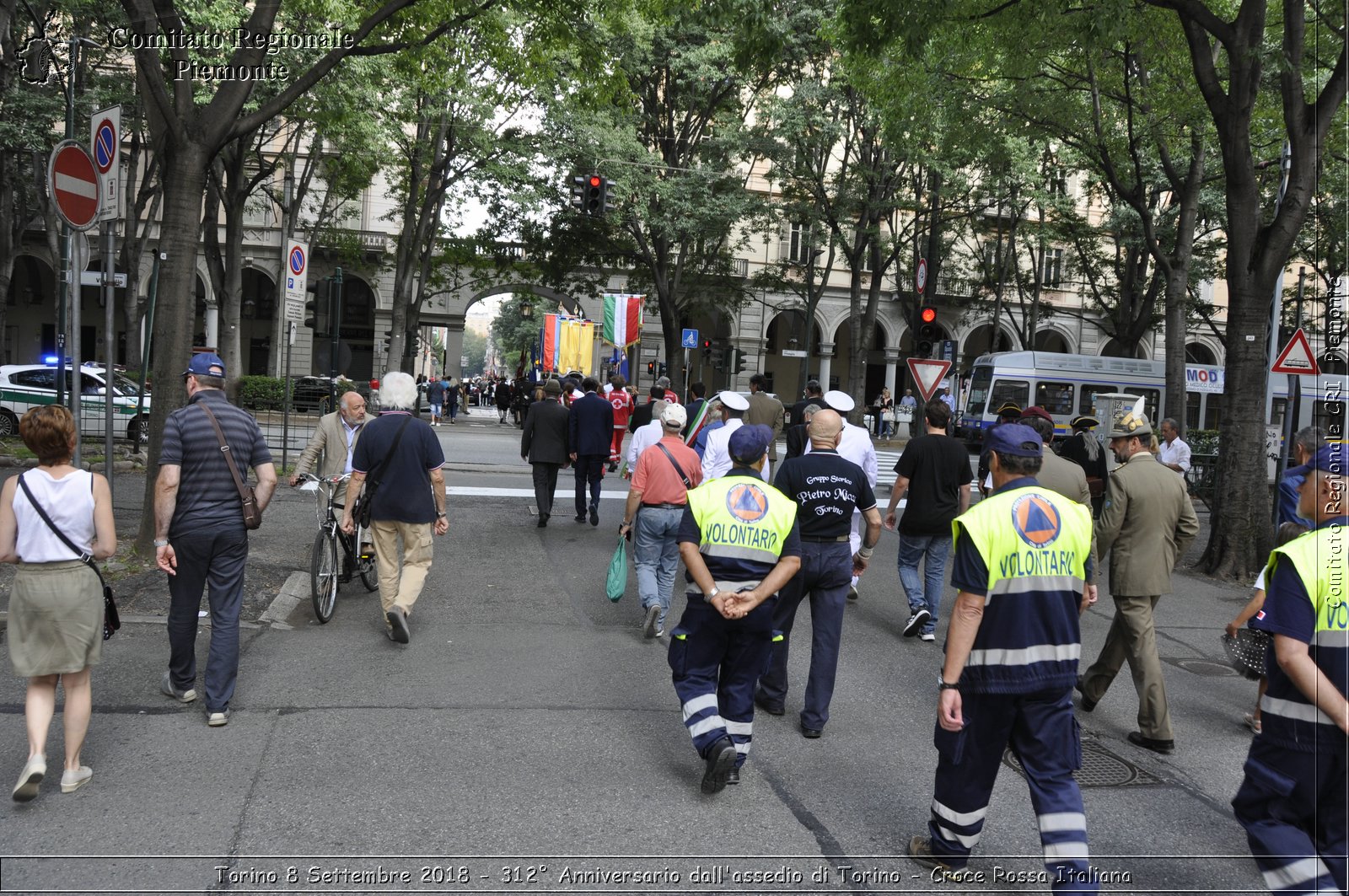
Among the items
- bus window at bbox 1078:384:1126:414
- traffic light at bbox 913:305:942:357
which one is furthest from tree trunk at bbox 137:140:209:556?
bus window at bbox 1078:384:1126:414

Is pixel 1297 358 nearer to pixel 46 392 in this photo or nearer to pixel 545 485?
pixel 545 485

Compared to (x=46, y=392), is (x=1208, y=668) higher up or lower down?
lower down

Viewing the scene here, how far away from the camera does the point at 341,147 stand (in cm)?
2362

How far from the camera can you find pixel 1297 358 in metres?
11.9

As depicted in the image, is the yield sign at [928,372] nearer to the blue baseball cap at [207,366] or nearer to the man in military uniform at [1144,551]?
the man in military uniform at [1144,551]

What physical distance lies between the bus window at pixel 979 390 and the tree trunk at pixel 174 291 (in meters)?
26.8

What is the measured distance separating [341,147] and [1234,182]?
1846 centimetres

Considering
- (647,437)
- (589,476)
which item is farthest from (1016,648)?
(589,476)

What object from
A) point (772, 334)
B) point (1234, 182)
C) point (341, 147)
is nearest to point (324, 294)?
point (341, 147)

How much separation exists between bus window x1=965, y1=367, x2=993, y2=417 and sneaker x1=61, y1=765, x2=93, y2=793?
30.1 m

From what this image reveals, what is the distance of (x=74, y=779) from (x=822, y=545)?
11.5 ft

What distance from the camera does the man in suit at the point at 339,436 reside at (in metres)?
8.34

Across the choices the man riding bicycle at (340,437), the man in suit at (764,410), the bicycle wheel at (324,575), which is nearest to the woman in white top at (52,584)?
the bicycle wheel at (324,575)

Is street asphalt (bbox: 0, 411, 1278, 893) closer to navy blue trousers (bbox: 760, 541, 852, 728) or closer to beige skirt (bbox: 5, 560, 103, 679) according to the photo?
navy blue trousers (bbox: 760, 541, 852, 728)
